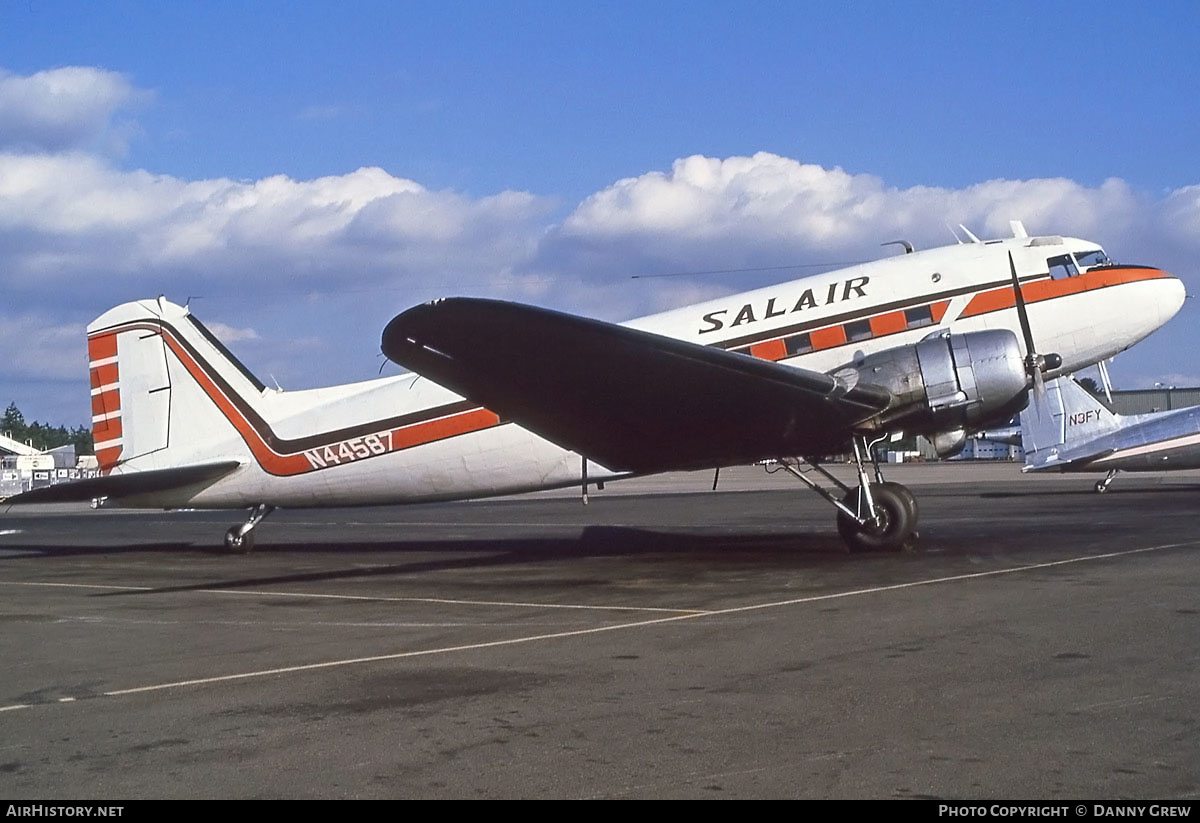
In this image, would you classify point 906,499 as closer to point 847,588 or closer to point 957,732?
point 847,588

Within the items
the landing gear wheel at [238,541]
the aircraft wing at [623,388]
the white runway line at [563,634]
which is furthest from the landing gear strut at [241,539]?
the white runway line at [563,634]

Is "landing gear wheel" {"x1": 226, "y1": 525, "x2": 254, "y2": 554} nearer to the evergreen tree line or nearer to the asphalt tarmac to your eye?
the asphalt tarmac

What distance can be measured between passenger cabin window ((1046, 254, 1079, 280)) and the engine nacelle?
5.79ft

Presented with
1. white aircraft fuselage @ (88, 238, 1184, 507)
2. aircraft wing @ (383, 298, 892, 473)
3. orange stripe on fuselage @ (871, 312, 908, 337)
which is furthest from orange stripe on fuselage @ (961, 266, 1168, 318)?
aircraft wing @ (383, 298, 892, 473)

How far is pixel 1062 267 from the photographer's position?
15000mm

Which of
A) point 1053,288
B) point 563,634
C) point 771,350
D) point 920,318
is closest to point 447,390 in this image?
point 771,350

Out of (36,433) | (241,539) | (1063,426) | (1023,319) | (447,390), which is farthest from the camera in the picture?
(36,433)

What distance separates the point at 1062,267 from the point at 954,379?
2.83 meters

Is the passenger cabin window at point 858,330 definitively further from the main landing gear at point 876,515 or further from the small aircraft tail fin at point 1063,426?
the small aircraft tail fin at point 1063,426

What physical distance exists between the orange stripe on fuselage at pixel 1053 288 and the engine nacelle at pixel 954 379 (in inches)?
40.8

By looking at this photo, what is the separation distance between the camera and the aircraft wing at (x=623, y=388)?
11148mm

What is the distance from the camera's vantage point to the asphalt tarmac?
4840 mm

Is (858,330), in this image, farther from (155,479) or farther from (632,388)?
(155,479)

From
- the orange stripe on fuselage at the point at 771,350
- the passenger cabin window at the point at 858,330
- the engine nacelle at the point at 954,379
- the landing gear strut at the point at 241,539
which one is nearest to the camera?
the engine nacelle at the point at 954,379
